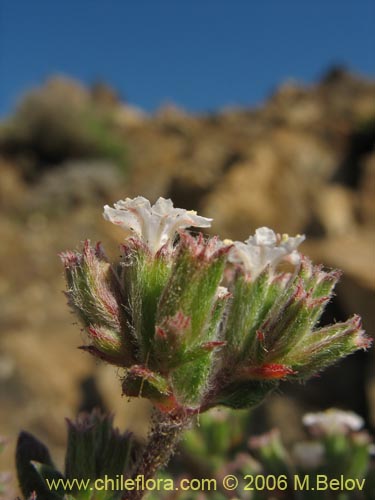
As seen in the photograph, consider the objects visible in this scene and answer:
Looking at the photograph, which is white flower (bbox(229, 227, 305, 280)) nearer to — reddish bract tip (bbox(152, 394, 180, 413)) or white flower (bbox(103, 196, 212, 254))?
white flower (bbox(103, 196, 212, 254))

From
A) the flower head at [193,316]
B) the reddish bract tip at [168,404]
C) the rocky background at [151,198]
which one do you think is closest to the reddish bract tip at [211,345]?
the flower head at [193,316]

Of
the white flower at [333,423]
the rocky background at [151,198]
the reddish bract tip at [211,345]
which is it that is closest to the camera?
the reddish bract tip at [211,345]

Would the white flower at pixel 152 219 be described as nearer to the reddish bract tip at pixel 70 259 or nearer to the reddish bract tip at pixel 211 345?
the reddish bract tip at pixel 70 259

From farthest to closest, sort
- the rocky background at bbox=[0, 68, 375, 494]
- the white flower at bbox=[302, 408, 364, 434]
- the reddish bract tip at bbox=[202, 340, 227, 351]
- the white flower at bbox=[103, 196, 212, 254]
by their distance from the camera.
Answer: the rocky background at bbox=[0, 68, 375, 494], the white flower at bbox=[302, 408, 364, 434], the white flower at bbox=[103, 196, 212, 254], the reddish bract tip at bbox=[202, 340, 227, 351]

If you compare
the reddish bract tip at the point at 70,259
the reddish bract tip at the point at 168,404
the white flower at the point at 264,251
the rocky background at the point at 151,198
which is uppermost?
the rocky background at the point at 151,198

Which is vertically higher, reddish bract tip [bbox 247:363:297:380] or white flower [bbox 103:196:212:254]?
white flower [bbox 103:196:212:254]

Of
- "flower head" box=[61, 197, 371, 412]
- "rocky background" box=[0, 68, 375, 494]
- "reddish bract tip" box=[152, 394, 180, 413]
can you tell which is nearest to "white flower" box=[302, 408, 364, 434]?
"rocky background" box=[0, 68, 375, 494]

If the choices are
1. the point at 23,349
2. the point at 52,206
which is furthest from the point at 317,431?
the point at 52,206
